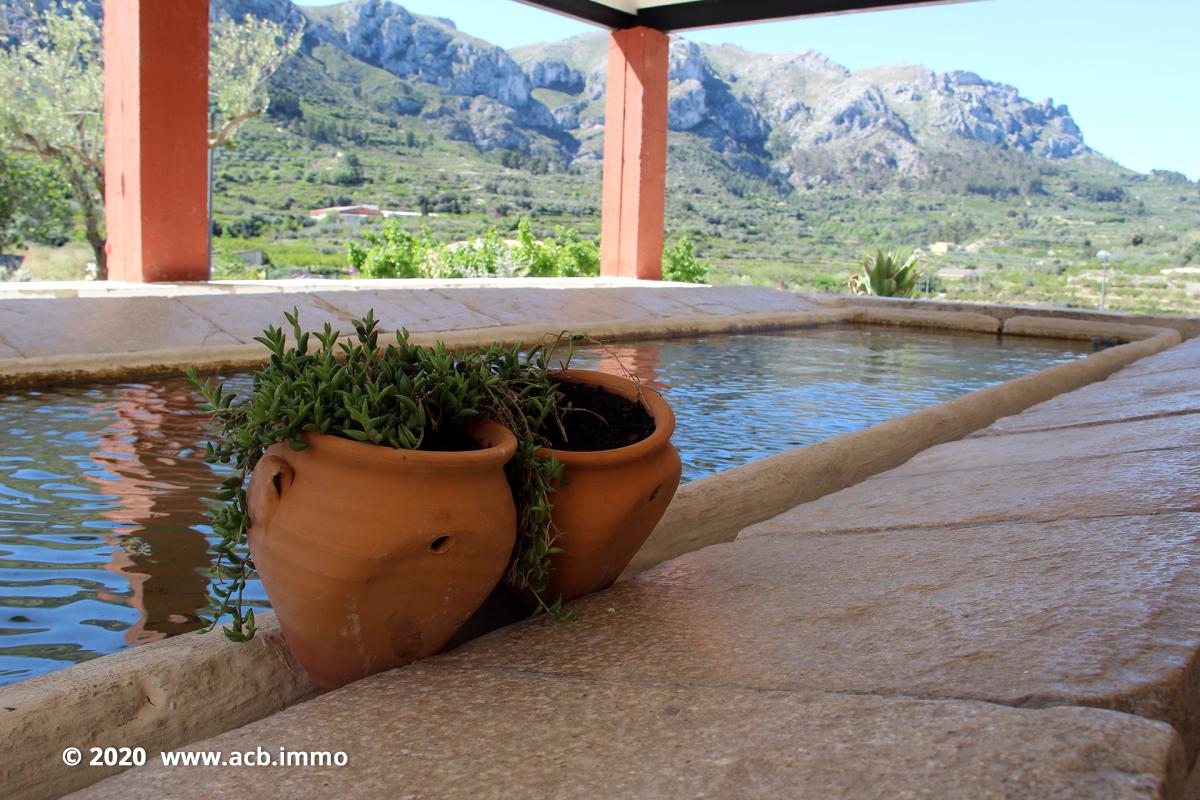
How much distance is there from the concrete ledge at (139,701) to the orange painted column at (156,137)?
6.20 meters

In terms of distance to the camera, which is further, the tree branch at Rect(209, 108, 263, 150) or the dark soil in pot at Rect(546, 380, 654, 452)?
the tree branch at Rect(209, 108, 263, 150)

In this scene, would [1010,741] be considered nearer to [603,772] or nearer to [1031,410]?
[603,772]

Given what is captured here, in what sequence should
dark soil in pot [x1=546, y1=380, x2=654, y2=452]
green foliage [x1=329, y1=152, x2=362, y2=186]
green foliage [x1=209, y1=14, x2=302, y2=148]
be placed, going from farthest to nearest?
1. green foliage [x1=329, y1=152, x2=362, y2=186]
2. green foliage [x1=209, y1=14, x2=302, y2=148]
3. dark soil in pot [x1=546, y1=380, x2=654, y2=452]

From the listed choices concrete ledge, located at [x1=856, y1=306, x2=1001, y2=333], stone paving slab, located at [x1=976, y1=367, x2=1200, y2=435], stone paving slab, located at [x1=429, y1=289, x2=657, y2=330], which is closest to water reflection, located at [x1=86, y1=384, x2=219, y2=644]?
stone paving slab, located at [x1=976, y1=367, x2=1200, y2=435]

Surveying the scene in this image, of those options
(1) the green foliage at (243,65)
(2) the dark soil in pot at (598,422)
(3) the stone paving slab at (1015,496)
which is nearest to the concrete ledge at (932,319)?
(3) the stone paving slab at (1015,496)

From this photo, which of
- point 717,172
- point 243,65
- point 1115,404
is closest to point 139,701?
point 1115,404

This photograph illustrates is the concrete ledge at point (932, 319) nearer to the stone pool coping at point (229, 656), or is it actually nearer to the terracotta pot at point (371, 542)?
the stone pool coping at point (229, 656)

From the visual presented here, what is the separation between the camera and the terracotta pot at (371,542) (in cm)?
124

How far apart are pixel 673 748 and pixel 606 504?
49 cm

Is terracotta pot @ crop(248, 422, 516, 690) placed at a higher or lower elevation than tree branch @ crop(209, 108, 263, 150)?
lower

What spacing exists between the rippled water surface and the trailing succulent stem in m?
0.42

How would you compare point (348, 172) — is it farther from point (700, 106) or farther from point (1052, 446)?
point (1052, 446)

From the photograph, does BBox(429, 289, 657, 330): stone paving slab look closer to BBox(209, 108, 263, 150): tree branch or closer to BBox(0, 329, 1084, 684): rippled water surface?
BBox(0, 329, 1084, 684): rippled water surface

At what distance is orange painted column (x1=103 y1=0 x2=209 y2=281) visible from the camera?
6.77 meters
